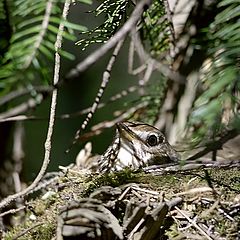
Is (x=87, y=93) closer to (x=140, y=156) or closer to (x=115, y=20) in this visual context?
(x=140, y=156)

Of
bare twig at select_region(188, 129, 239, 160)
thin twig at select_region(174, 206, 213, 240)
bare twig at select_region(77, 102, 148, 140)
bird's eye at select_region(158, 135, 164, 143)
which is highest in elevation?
bare twig at select_region(77, 102, 148, 140)

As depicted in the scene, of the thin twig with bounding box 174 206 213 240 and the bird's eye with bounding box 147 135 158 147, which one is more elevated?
the bird's eye with bounding box 147 135 158 147

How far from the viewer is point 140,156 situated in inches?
79.0

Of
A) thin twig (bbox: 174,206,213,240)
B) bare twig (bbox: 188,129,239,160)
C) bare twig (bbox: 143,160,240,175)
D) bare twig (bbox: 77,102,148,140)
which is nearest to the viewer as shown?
thin twig (bbox: 174,206,213,240)

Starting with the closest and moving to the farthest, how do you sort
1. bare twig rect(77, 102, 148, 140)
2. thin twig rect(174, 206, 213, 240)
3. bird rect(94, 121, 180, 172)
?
thin twig rect(174, 206, 213, 240) < bird rect(94, 121, 180, 172) < bare twig rect(77, 102, 148, 140)

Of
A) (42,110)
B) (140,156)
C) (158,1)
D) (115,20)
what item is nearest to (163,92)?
(140,156)

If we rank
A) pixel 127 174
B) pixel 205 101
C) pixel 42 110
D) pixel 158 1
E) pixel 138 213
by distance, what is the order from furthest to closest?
pixel 42 110 < pixel 127 174 < pixel 158 1 < pixel 138 213 < pixel 205 101

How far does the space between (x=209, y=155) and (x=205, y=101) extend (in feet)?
3.11

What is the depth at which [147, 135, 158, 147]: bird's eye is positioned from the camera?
6.40 feet

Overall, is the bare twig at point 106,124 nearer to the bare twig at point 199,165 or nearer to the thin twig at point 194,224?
the bare twig at point 199,165

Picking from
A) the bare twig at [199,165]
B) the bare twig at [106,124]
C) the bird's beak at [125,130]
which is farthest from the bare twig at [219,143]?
the bare twig at [106,124]

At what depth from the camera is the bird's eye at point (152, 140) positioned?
1951 mm

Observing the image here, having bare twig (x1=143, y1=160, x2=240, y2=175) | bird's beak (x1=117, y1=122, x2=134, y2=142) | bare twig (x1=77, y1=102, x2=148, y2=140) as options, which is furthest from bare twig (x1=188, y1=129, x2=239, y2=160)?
bare twig (x1=77, y1=102, x2=148, y2=140)

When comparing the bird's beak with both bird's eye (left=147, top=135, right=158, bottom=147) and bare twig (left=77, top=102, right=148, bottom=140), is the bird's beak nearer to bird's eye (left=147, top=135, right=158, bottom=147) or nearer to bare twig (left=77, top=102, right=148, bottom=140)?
bird's eye (left=147, top=135, right=158, bottom=147)
